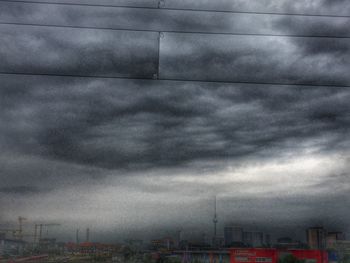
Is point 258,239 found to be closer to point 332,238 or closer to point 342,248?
point 342,248

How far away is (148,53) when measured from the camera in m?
7.87

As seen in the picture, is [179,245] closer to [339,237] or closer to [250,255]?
[250,255]

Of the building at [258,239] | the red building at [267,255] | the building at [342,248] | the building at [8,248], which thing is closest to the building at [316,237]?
the building at [342,248]

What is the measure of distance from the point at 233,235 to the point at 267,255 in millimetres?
6803

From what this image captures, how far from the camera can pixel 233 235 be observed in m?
27.9

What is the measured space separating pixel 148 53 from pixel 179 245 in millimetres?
Answer: 19558

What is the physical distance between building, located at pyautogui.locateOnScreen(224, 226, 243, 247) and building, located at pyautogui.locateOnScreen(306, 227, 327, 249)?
5.45m

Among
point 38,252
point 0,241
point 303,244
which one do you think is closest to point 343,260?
point 303,244

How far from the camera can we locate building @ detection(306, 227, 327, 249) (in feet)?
96.1

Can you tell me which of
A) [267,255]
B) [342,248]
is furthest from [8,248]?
[342,248]

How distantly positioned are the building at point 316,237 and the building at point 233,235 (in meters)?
5.45

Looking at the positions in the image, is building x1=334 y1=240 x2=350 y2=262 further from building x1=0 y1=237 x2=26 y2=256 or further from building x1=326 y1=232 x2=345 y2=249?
building x1=0 y1=237 x2=26 y2=256

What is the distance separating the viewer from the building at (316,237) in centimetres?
2930

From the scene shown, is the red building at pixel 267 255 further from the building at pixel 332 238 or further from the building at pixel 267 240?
the building at pixel 332 238
